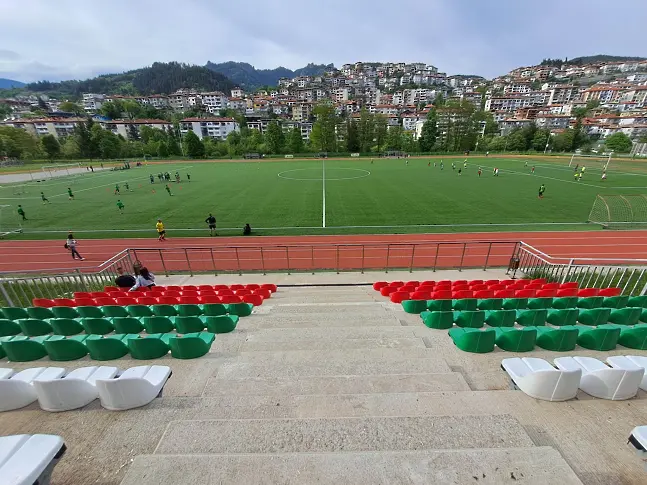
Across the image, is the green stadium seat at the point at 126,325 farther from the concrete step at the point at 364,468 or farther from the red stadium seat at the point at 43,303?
→ the concrete step at the point at 364,468

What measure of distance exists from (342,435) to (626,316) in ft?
21.4

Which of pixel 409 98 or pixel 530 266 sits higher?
pixel 409 98

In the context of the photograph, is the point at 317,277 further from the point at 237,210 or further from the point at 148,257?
the point at 237,210

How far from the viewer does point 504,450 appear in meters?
2.38

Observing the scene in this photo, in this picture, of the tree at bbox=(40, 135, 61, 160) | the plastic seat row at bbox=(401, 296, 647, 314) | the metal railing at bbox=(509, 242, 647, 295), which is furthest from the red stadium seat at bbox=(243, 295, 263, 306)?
the tree at bbox=(40, 135, 61, 160)

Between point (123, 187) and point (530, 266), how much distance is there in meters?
43.5

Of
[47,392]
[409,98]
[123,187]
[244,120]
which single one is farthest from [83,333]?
[409,98]

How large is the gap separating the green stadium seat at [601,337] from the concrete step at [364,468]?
3.51 meters

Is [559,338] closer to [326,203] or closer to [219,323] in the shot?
[219,323]

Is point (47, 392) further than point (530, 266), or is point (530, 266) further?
point (530, 266)

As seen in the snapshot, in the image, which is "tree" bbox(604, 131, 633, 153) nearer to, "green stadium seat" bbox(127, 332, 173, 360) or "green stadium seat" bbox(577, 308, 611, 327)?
"green stadium seat" bbox(577, 308, 611, 327)

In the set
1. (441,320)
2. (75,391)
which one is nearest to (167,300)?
(75,391)

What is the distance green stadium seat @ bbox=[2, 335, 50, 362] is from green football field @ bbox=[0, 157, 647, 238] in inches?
592

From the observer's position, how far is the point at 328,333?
230 inches
